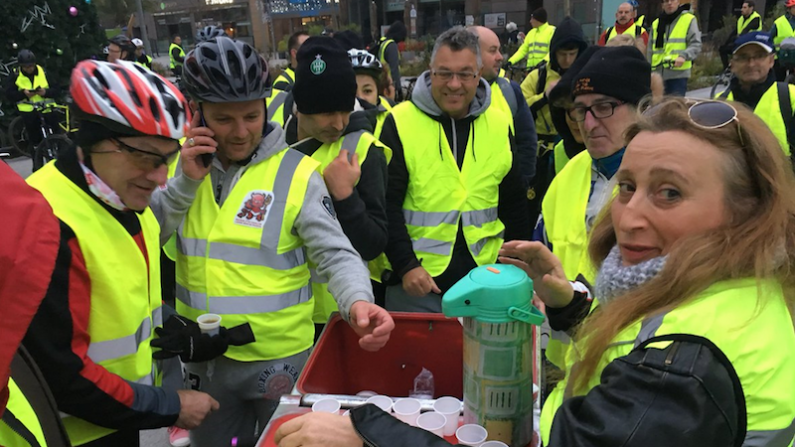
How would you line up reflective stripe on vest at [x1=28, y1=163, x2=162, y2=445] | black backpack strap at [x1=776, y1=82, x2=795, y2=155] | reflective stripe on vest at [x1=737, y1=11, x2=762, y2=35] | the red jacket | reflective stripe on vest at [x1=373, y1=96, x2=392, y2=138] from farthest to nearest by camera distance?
1. reflective stripe on vest at [x1=737, y1=11, x2=762, y2=35]
2. black backpack strap at [x1=776, y1=82, x2=795, y2=155]
3. reflective stripe on vest at [x1=373, y1=96, x2=392, y2=138]
4. reflective stripe on vest at [x1=28, y1=163, x2=162, y2=445]
5. the red jacket

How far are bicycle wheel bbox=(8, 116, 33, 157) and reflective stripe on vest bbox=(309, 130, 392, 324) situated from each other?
35.3ft

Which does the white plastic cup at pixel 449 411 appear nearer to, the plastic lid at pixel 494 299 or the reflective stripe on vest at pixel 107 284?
the plastic lid at pixel 494 299

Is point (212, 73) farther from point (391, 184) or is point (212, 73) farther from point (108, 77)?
point (391, 184)

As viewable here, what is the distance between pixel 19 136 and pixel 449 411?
12910 millimetres

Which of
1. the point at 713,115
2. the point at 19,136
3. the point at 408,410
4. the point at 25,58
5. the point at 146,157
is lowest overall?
the point at 19,136

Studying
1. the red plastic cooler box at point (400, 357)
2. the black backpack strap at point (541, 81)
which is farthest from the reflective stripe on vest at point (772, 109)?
the red plastic cooler box at point (400, 357)

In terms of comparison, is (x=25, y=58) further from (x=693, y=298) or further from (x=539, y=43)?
(x=693, y=298)

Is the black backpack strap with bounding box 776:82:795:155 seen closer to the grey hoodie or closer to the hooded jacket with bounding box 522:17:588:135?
the hooded jacket with bounding box 522:17:588:135

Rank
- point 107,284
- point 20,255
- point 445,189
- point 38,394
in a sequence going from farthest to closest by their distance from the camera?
point 445,189 < point 107,284 < point 38,394 < point 20,255

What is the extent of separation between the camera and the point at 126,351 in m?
1.70

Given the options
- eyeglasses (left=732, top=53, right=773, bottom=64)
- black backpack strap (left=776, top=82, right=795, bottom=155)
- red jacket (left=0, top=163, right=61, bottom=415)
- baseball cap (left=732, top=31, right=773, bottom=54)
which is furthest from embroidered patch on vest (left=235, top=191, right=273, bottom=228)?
baseball cap (left=732, top=31, right=773, bottom=54)

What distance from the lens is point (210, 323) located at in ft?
6.06

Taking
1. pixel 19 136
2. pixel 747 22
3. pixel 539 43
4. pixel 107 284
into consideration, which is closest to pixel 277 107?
pixel 107 284

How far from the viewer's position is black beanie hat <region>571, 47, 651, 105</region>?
2.27 metres
